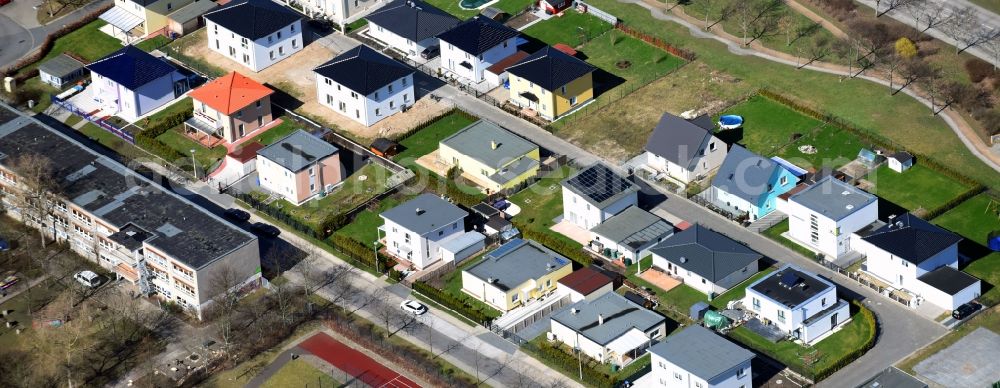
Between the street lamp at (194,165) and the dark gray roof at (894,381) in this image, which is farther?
the street lamp at (194,165)

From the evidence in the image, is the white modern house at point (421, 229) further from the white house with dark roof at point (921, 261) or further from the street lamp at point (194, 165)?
the white house with dark roof at point (921, 261)

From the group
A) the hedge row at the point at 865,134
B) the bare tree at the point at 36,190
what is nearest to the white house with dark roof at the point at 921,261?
the hedge row at the point at 865,134

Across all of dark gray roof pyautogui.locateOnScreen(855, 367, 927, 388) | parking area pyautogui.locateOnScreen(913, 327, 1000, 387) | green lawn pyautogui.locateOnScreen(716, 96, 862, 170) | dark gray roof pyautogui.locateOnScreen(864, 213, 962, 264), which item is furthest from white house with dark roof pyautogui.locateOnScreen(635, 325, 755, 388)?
green lawn pyautogui.locateOnScreen(716, 96, 862, 170)

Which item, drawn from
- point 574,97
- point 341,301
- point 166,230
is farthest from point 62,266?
point 574,97

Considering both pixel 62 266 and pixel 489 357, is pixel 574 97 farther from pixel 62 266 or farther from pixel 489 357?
pixel 62 266

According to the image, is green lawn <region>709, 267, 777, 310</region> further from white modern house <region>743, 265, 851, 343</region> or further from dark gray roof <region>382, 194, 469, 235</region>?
dark gray roof <region>382, 194, 469, 235</region>

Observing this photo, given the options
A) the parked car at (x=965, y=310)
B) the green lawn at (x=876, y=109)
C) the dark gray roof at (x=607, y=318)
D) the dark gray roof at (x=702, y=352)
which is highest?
the green lawn at (x=876, y=109)
